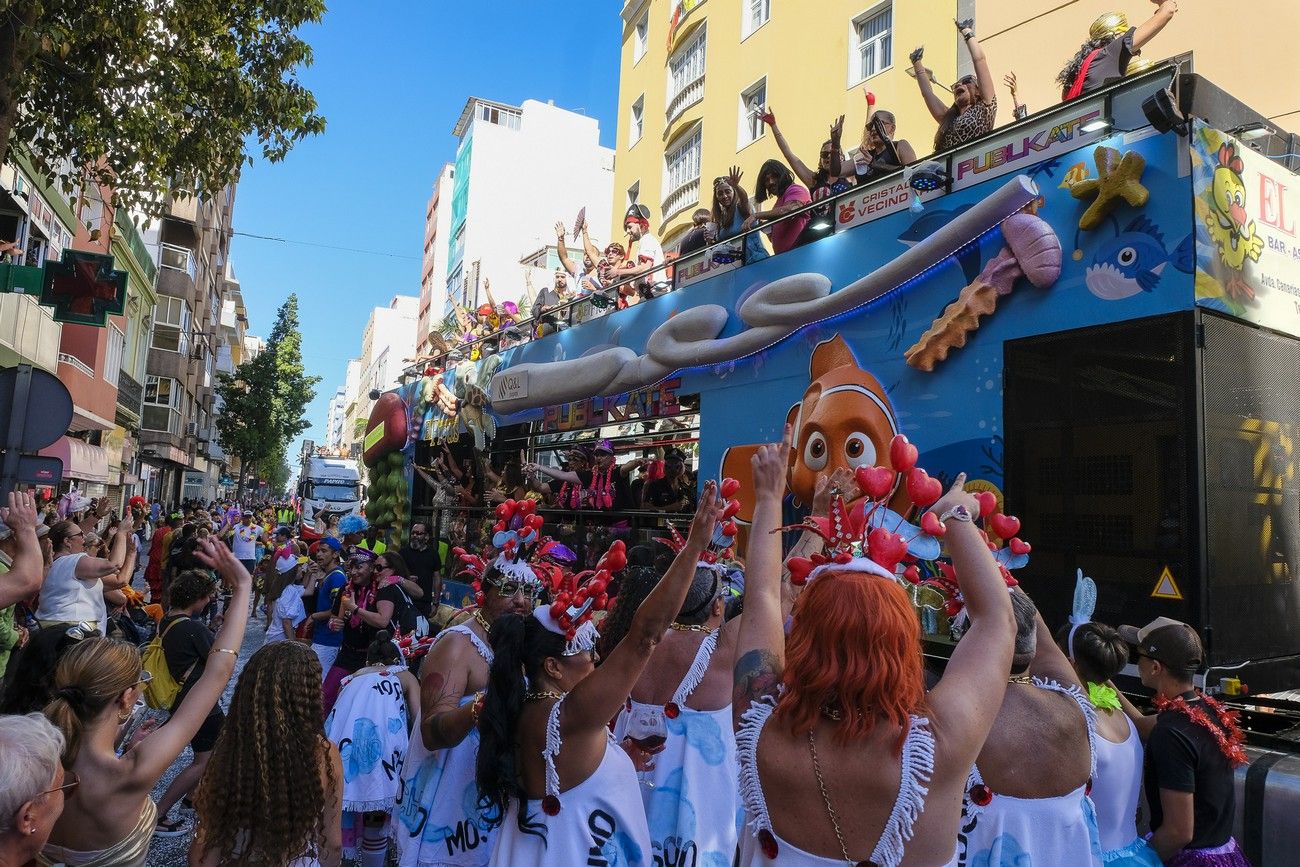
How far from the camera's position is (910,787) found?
67.4 inches

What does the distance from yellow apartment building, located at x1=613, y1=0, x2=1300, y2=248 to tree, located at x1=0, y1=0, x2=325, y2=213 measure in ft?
23.5

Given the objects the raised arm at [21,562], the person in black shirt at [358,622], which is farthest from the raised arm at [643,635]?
the person in black shirt at [358,622]

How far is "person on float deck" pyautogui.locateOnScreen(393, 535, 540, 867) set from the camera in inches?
119

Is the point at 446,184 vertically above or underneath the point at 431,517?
above

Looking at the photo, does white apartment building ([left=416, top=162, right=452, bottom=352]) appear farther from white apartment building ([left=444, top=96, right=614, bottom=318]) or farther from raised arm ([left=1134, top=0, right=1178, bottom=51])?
raised arm ([left=1134, top=0, right=1178, bottom=51])

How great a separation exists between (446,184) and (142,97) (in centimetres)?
4883

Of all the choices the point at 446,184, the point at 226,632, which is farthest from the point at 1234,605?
the point at 446,184

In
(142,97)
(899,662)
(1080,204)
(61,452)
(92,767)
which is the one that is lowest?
(92,767)

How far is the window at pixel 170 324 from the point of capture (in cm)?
3027

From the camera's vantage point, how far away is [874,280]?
5719mm

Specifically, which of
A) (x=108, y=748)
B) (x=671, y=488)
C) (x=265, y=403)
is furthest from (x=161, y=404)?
(x=108, y=748)

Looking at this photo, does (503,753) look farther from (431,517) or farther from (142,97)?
(431,517)

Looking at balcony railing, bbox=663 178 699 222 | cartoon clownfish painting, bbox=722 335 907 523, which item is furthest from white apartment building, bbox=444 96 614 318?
cartoon clownfish painting, bbox=722 335 907 523

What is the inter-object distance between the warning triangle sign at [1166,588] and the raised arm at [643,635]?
2844 millimetres
